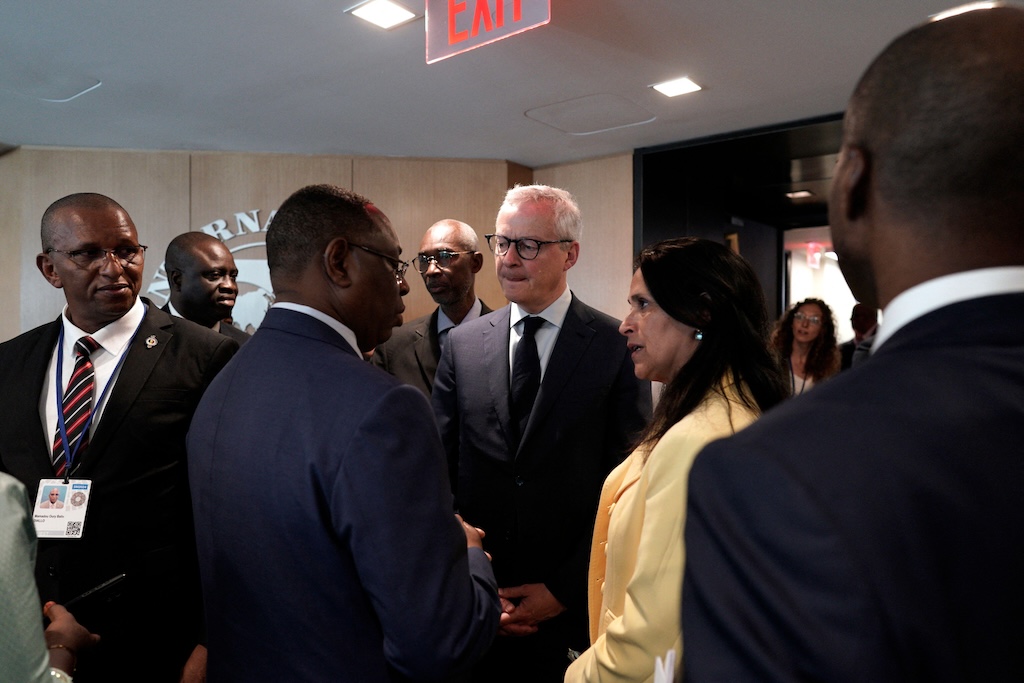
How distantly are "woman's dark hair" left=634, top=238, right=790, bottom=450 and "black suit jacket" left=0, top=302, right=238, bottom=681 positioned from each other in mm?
1329

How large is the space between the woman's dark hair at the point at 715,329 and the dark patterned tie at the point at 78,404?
1.48 meters

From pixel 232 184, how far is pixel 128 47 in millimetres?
2020

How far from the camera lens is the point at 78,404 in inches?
72.1

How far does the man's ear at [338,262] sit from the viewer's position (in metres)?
1.22

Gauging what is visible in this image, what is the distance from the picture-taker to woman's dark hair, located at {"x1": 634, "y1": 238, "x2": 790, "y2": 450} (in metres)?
1.42

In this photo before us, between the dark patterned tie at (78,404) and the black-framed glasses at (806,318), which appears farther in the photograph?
the black-framed glasses at (806,318)

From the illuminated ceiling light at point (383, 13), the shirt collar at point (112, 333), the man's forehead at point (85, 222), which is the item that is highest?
the illuminated ceiling light at point (383, 13)

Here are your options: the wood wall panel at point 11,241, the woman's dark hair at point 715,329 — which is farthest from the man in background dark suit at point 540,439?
the wood wall panel at point 11,241

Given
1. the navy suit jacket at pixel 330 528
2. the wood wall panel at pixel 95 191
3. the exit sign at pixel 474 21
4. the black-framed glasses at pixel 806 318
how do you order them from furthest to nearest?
the wood wall panel at pixel 95 191 < the black-framed glasses at pixel 806 318 < the exit sign at pixel 474 21 < the navy suit jacket at pixel 330 528

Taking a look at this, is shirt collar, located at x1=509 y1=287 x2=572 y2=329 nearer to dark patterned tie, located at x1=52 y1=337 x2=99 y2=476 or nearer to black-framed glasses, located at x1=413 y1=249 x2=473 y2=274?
black-framed glasses, located at x1=413 y1=249 x2=473 y2=274

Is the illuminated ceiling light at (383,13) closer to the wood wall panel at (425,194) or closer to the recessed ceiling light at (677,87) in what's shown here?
the recessed ceiling light at (677,87)

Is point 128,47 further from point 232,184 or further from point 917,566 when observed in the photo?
point 917,566

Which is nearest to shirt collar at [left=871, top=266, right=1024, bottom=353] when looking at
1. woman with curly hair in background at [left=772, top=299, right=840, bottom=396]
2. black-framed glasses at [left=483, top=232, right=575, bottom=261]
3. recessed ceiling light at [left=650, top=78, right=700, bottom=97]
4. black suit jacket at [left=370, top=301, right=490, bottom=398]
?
black-framed glasses at [left=483, top=232, right=575, bottom=261]

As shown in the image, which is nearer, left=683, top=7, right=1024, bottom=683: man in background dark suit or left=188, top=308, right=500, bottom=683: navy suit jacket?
left=683, top=7, right=1024, bottom=683: man in background dark suit
